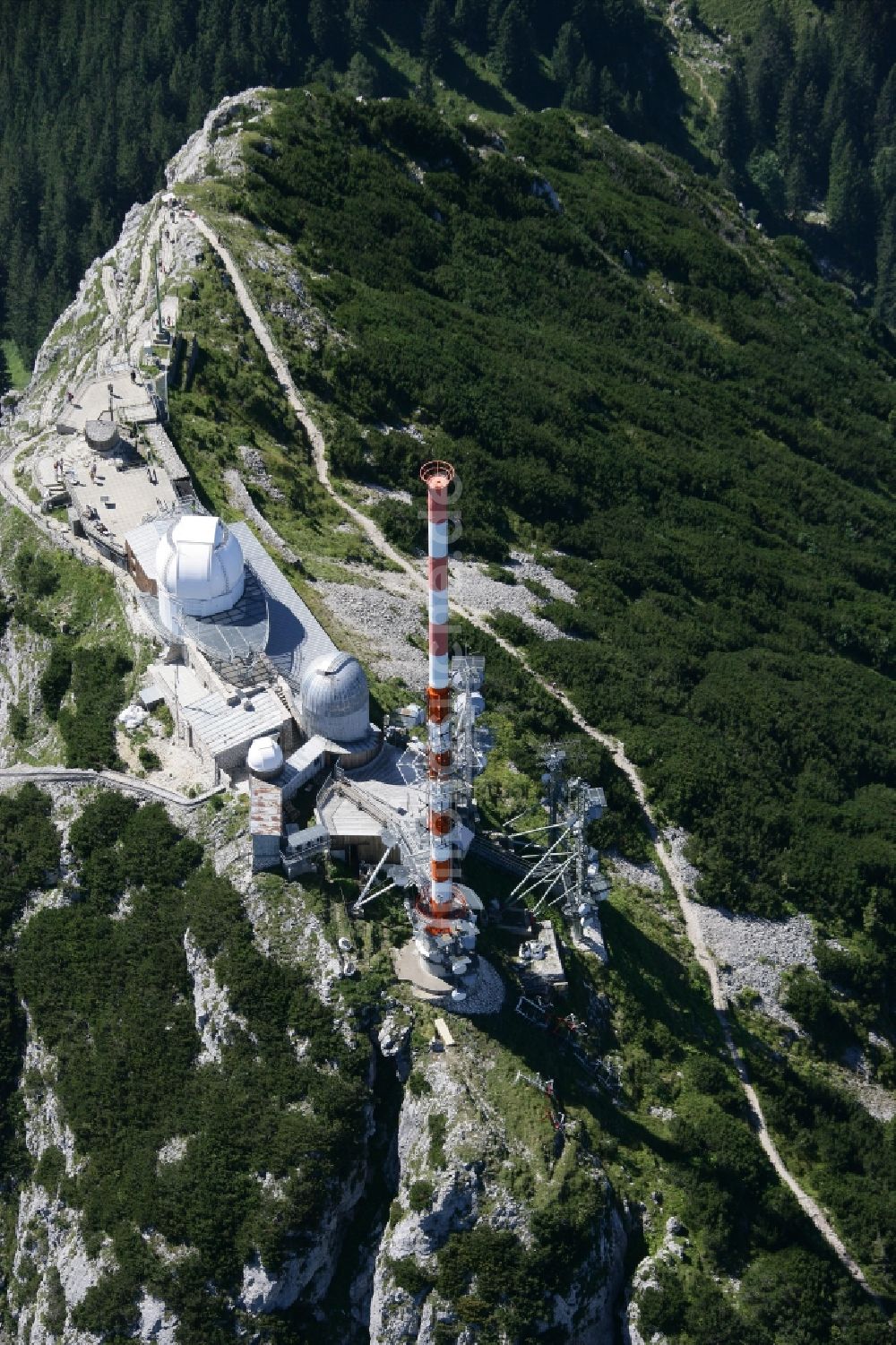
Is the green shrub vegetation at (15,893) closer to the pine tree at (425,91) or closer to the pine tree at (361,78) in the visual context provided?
the pine tree at (361,78)

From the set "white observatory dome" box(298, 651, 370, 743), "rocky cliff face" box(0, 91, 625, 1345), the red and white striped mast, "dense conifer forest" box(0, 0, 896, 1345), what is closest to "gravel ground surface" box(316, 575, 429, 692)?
"dense conifer forest" box(0, 0, 896, 1345)

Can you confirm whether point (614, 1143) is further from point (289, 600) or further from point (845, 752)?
point (845, 752)

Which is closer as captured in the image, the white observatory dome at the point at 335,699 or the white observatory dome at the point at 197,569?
the white observatory dome at the point at 335,699

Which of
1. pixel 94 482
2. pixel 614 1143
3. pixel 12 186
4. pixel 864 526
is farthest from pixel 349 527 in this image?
pixel 12 186

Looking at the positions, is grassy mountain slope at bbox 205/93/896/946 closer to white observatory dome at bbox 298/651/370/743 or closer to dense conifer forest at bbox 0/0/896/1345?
dense conifer forest at bbox 0/0/896/1345

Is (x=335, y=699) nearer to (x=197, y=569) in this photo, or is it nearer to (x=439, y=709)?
(x=439, y=709)

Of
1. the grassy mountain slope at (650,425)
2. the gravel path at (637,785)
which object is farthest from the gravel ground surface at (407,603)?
the gravel path at (637,785)
